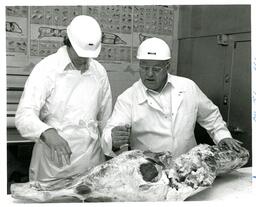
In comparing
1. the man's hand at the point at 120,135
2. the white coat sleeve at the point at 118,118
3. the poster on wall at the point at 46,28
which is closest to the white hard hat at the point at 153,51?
the white coat sleeve at the point at 118,118

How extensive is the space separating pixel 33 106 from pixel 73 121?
0.21 meters

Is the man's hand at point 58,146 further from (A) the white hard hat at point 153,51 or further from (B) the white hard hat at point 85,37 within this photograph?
(A) the white hard hat at point 153,51

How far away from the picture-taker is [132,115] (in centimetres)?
181

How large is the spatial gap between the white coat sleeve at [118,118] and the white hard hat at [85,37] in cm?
36

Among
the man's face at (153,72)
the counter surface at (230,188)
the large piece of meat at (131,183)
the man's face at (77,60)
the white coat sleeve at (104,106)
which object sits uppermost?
the man's face at (77,60)

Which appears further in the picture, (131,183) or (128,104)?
(128,104)

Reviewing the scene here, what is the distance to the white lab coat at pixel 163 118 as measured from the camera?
5.84ft

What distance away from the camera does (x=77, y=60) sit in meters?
1.64

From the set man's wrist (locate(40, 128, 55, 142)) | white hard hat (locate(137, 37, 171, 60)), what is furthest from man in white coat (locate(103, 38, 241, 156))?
man's wrist (locate(40, 128, 55, 142))

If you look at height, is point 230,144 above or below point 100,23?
below

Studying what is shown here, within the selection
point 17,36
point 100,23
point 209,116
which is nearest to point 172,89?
point 209,116

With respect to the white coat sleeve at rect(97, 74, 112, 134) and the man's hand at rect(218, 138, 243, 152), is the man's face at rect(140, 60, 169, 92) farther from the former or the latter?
the man's hand at rect(218, 138, 243, 152)

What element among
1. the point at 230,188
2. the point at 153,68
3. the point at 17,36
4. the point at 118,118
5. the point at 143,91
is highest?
the point at 17,36

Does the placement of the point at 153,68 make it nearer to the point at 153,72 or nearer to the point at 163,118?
the point at 153,72
